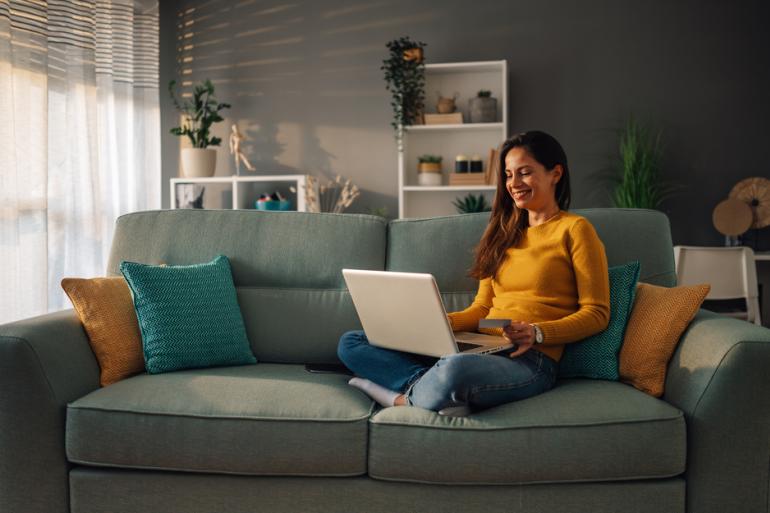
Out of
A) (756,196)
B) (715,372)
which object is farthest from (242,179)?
(715,372)

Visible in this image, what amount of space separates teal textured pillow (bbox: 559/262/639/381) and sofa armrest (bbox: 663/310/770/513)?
10.9 inches

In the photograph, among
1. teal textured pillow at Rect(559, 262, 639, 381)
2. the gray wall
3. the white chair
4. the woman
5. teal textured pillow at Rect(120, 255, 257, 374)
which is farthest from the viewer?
the gray wall

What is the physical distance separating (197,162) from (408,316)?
9.97 feet

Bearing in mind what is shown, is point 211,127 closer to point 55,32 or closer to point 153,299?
point 55,32

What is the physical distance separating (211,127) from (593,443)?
3906 millimetres

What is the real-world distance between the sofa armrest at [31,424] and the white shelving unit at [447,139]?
9.10 ft

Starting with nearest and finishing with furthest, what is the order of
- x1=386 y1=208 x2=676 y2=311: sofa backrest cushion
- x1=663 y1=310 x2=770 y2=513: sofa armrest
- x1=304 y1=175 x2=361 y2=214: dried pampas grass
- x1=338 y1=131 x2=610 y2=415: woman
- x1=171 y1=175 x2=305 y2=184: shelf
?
x1=663 y1=310 x2=770 y2=513: sofa armrest, x1=338 y1=131 x2=610 y2=415: woman, x1=386 y1=208 x2=676 y2=311: sofa backrest cushion, x1=171 y1=175 x2=305 y2=184: shelf, x1=304 y1=175 x2=361 y2=214: dried pampas grass

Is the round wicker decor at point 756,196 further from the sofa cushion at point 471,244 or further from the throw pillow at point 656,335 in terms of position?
the throw pillow at point 656,335

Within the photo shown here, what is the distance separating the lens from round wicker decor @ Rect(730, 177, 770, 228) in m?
4.20

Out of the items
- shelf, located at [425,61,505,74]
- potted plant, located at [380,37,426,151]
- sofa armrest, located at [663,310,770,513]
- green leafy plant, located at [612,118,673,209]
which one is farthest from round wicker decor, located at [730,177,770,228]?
sofa armrest, located at [663,310,770,513]

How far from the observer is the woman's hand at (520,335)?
6.31 feet

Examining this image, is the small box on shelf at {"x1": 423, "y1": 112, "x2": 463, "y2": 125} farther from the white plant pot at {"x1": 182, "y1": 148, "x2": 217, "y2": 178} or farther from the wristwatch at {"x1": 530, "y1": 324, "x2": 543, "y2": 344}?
the wristwatch at {"x1": 530, "y1": 324, "x2": 543, "y2": 344}

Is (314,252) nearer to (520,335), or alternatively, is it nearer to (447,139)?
(520,335)

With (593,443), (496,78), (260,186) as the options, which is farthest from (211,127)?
(593,443)
